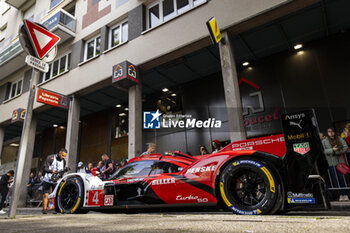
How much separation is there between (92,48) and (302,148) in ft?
42.7

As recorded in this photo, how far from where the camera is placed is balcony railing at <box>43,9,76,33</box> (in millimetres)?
13734

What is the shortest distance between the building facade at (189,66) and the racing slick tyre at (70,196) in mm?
4152

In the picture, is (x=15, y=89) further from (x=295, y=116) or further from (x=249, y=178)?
(x=295, y=116)

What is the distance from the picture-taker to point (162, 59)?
10.1 metres

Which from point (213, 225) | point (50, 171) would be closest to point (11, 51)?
point (50, 171)

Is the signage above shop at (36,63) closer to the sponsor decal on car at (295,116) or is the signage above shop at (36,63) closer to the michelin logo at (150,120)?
the sponsor decal on car at (295,116)

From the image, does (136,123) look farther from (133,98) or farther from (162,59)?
(162,59)

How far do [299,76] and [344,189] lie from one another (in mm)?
6136

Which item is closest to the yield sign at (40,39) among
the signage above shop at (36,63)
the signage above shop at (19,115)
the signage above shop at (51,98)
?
the signage above shop at (36,63)

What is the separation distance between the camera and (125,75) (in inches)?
385

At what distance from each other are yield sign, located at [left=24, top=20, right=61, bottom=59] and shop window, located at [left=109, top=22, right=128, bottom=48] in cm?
765

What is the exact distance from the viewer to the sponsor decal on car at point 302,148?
2.85 meters

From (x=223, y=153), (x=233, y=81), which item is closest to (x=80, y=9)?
(x=233, y=81)

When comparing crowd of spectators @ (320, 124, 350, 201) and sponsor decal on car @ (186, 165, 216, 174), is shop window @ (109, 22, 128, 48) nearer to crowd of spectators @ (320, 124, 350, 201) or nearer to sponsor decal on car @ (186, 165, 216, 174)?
sponsor decal on car @ (186, 165, 216, 174)
